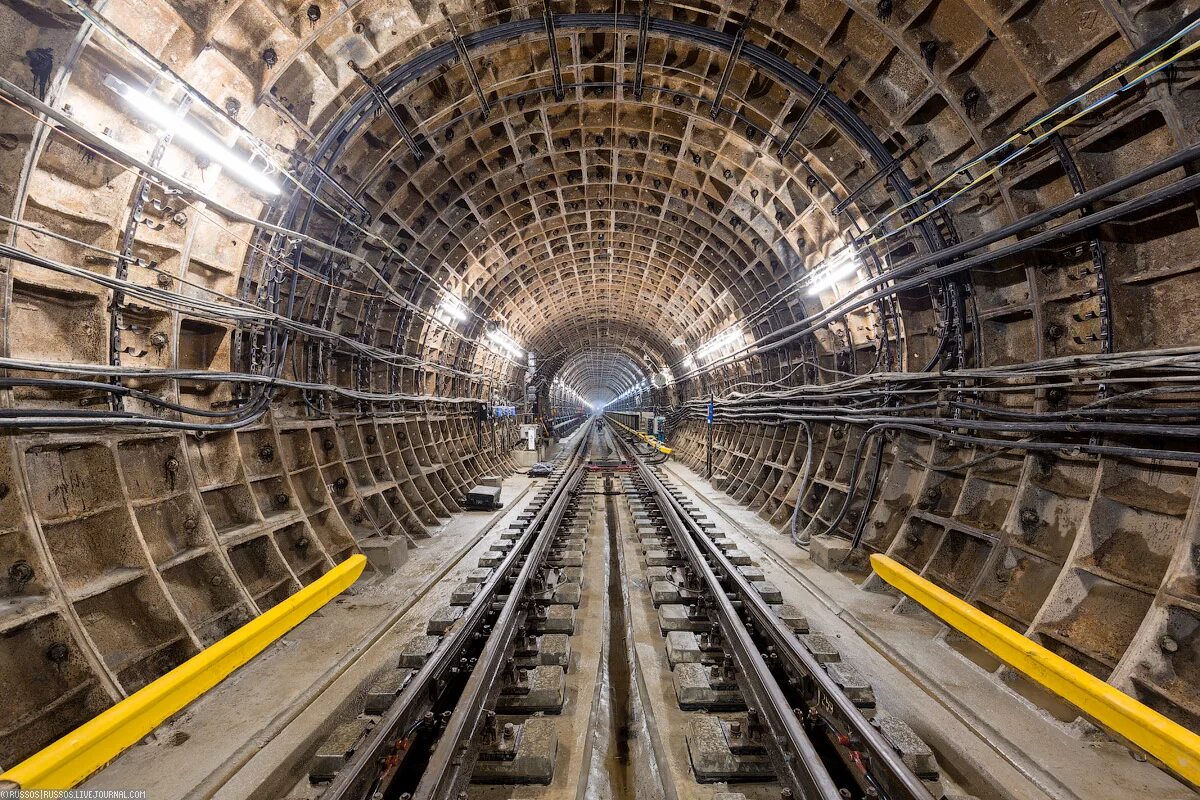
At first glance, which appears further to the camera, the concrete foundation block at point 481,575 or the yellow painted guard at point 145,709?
the concrete foundation block at point 481,575

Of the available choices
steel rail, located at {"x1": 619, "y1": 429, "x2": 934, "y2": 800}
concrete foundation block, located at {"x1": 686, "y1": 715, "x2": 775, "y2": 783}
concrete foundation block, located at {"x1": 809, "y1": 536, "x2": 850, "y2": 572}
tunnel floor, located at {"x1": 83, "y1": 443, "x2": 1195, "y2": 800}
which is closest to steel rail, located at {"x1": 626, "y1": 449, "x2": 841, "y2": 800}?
steel rail, located at {"x1": 619, "y1": 429, "x2": 934, "y2": 800}

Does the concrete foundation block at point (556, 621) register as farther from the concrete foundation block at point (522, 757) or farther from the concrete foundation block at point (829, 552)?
the concrete foundation block at point (829, 552)

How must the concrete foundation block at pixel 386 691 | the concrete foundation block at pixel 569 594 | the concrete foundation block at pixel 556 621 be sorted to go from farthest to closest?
the concrete foundation block at pixel 569 594, the concrete foundation block at pixel 556 621, the concrete foundation block at pixel 386 691

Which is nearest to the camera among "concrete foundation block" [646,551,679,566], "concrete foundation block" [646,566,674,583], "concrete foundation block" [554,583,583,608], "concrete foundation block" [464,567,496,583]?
"concrete foundation block" [554,583,583,608]

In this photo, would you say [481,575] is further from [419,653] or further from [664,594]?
[664,594]

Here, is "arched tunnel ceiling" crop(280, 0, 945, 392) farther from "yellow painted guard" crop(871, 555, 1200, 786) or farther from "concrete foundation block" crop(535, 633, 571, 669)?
"concrete foundation block" crop(535, 633, 571, 669)

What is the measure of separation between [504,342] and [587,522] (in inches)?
373

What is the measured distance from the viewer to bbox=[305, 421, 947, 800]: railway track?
272 cm

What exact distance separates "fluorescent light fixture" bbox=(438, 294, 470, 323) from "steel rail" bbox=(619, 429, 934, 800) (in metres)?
7.90

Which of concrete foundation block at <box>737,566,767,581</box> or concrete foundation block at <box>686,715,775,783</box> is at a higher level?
concrete foundation block at <box>737,566,767,581</box>

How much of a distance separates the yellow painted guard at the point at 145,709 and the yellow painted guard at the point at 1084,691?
703 cm

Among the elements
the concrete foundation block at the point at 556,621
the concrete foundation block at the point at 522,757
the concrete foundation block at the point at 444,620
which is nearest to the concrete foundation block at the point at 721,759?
the concrete foundation block at the point at 522,757

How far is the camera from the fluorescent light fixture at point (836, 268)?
6871mm

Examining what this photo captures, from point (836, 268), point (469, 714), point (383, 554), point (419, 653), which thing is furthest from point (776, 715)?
point (836, 268)
